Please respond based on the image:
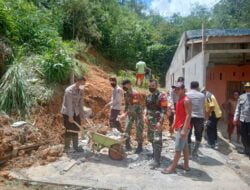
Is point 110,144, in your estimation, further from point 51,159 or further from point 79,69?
point 79,69

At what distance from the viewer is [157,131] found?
6.80 meters

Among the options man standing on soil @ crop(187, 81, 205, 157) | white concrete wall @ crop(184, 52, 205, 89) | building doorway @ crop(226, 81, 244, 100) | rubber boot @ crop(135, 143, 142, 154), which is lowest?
rubber boot @ crop(135, 143, 142, 154)

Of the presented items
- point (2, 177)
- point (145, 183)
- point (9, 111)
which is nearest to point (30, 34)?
point (9, 111)

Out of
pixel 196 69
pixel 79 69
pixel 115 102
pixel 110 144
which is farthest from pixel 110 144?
pixel 79 69

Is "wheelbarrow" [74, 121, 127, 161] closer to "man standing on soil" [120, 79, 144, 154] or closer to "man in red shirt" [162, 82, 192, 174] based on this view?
"man standing on soil" [120, 79, 144, 154]

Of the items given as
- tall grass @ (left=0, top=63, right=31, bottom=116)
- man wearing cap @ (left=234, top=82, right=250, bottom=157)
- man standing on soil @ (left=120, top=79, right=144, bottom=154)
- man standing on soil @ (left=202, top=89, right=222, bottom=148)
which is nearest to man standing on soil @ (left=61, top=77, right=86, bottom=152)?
man standing on soil @ (left=120, top=79, right=144, bottom=154)

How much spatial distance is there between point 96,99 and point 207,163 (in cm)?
479

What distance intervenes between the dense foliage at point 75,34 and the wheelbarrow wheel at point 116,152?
11.1ft

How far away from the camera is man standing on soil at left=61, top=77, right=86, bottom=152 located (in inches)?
290

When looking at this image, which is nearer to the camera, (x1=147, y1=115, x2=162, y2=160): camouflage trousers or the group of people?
the group of people

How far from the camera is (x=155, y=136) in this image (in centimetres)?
683

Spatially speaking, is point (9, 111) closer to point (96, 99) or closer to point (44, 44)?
point (96, 99)

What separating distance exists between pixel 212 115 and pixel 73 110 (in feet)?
11.7

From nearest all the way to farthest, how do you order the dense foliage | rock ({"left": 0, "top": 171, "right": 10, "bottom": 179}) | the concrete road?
the concrete road, rock ({"left": 0, "top": 171, "right": 10, "bottom": 179}), the dense foliage
